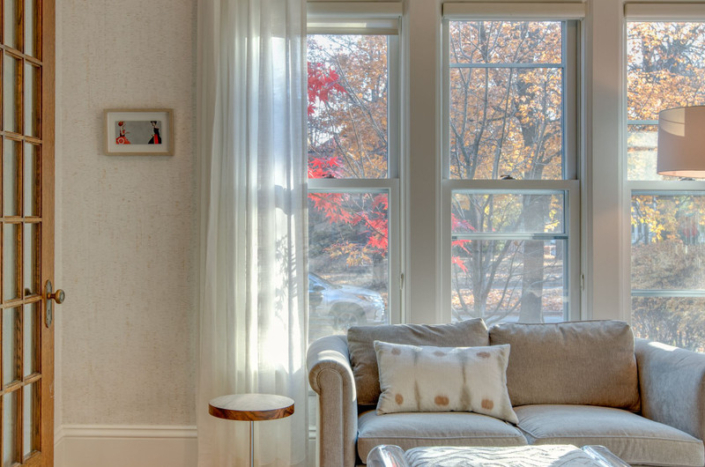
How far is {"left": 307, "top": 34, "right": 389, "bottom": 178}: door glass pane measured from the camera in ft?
12.3

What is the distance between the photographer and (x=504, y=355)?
10.2 feet

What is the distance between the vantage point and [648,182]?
12.2 ft

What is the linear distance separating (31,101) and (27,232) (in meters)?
0.57

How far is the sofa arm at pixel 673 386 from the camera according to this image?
2785mm

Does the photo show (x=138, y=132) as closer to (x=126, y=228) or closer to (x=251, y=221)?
(x=126, y=228)

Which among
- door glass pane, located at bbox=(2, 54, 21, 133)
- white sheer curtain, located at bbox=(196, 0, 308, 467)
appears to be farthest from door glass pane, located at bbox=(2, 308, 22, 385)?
white sheer curtain, located at bbox=(196, 0, 308, 467)

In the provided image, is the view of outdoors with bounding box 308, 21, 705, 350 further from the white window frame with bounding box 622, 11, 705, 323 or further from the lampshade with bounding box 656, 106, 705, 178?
the lampshade with bounding box 656, 106, 705, 178

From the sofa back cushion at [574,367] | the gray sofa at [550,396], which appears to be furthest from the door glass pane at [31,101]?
the sofa back cushion at [574,367]

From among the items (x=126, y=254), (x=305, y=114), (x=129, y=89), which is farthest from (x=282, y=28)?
(x=126, y=254)

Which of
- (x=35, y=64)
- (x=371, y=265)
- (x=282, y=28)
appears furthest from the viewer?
(x=371, y=265)

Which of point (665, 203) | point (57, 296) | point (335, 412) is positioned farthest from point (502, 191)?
point (57, 296)

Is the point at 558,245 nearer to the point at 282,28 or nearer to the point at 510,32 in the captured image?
the point at 510,32

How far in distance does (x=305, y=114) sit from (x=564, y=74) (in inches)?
57.0

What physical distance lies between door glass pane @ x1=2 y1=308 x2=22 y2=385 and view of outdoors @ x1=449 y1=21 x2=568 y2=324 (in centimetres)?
213
